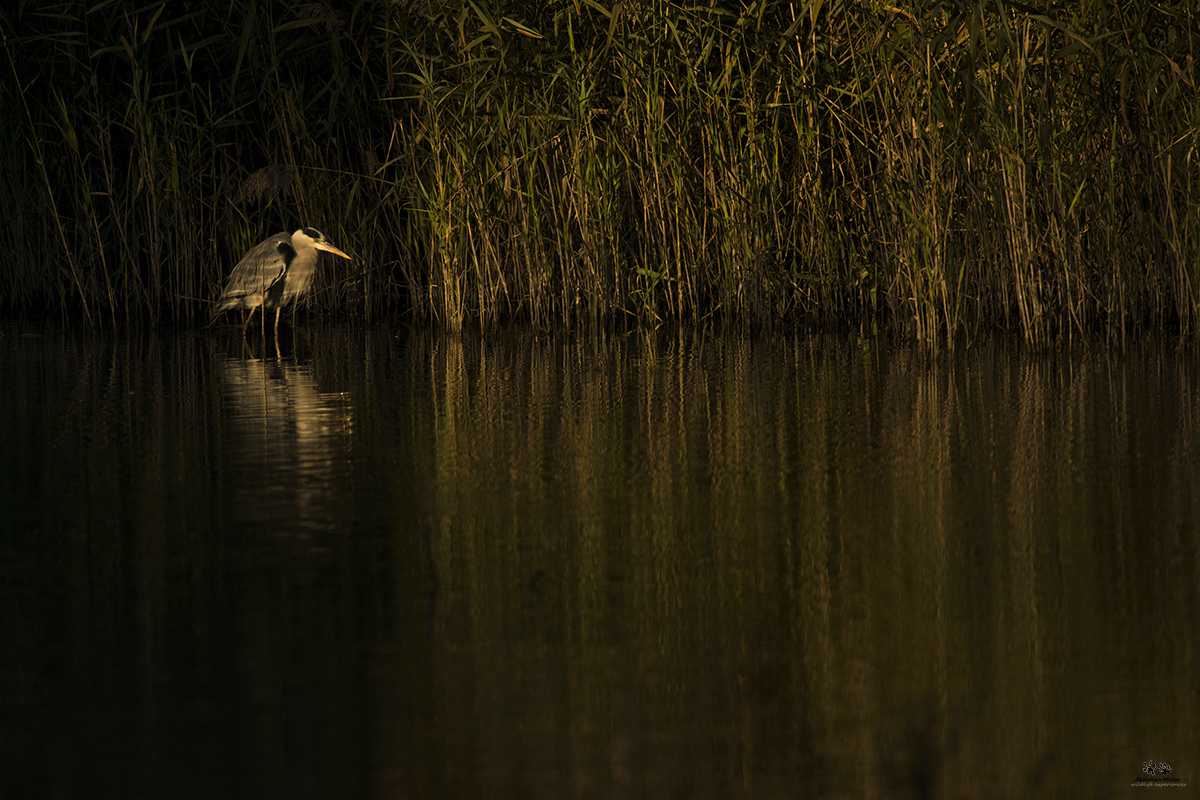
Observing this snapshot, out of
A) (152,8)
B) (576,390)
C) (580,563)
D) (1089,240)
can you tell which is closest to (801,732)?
(580,563)

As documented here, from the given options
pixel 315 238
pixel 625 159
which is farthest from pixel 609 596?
pixel 315 238

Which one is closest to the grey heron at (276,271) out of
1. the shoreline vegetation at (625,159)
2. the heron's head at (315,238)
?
the heron's head at (315,238)

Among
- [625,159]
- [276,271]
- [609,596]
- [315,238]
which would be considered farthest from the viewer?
[315,238]

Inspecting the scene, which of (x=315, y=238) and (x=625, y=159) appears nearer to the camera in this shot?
(x=625, y=159)

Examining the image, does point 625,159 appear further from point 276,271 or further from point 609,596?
point 609,596

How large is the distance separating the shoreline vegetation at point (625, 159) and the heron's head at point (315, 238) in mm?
323

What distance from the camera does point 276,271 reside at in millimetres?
8805

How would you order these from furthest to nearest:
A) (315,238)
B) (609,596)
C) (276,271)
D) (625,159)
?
(315,238) < (276,271) < (625,159) < (609,596)

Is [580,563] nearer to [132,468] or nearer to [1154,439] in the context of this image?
[132,468]

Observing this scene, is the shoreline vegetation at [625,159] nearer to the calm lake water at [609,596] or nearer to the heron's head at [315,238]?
the heron's head at [315,238]

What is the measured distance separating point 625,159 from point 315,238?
6.37 ft

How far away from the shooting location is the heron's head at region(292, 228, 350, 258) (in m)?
8.95

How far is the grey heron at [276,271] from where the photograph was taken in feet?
28.9

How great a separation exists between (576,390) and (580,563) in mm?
2980
